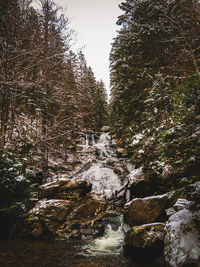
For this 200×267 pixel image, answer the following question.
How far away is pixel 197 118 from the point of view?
3.73m

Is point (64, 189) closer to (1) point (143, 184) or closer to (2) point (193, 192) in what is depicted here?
(1) point (143, 184)

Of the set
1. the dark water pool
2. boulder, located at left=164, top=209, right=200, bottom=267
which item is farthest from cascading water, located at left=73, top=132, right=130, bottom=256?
boulder, located at left=164, top=209, right=200, bottom=267

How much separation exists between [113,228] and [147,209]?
6.32 feet

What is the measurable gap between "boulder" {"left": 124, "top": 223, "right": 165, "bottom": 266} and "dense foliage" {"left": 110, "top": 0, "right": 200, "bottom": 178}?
1.65m

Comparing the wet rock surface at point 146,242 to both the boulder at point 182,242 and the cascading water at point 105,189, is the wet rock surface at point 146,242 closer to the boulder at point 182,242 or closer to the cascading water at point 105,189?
the boulder at point 182,242

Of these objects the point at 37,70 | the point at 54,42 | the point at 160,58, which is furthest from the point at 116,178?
the point at 160,58

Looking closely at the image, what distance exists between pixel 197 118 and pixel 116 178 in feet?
28.7

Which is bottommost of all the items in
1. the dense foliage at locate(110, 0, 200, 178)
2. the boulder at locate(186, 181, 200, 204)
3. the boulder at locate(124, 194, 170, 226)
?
the boulder at locate(124, 194, 170, 226)

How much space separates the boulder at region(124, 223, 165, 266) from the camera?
3.96 metres

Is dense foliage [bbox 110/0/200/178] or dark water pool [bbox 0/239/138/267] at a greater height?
dense foliage [bbox 110/0/200/178]

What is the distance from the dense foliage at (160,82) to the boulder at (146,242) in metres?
1.65

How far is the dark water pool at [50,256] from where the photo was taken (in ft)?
13.4

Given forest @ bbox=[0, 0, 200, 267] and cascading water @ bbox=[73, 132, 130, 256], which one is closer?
forest @ bbox=[0, 0, 200, 267]

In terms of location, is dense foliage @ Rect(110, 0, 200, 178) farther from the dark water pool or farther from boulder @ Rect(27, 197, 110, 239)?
boulder @ Rect(27, 197, 110, 239)
